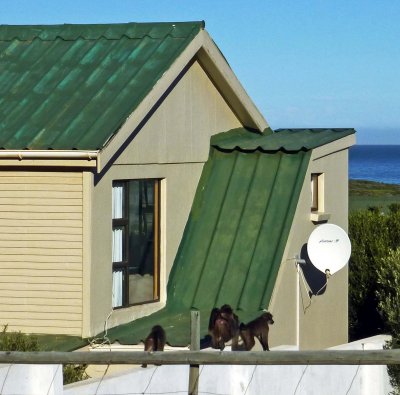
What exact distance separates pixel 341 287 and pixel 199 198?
9.41 feet

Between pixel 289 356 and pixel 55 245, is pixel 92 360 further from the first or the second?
pixel 55 245

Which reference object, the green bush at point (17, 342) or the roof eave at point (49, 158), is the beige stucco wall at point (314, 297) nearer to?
the roof eave at point (49, 158)

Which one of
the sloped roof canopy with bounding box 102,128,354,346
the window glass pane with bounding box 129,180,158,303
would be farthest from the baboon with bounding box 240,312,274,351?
the window glass pane with bounding box 129,180,158,303

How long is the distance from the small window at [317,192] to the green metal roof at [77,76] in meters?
2.95

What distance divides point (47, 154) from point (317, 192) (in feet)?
16.8

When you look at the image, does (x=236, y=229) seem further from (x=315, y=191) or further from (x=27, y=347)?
(x=27, y=347)

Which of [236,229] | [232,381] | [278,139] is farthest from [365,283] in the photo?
[232,381]

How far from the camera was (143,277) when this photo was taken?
50.1 ft

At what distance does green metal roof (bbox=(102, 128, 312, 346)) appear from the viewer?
592 inches

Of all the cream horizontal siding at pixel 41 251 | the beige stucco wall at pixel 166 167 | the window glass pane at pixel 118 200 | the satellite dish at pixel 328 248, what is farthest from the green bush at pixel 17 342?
the satellite dish at pixel 328 248

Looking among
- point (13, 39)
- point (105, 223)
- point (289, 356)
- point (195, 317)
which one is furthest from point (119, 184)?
point (289, 356)

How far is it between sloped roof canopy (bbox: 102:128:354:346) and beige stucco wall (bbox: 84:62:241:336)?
0.60 ft

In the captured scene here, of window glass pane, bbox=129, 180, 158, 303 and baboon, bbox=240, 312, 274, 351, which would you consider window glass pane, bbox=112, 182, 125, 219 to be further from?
baboon, bbox=240, 312, 274, 351

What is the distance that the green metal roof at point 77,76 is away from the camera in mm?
13875
